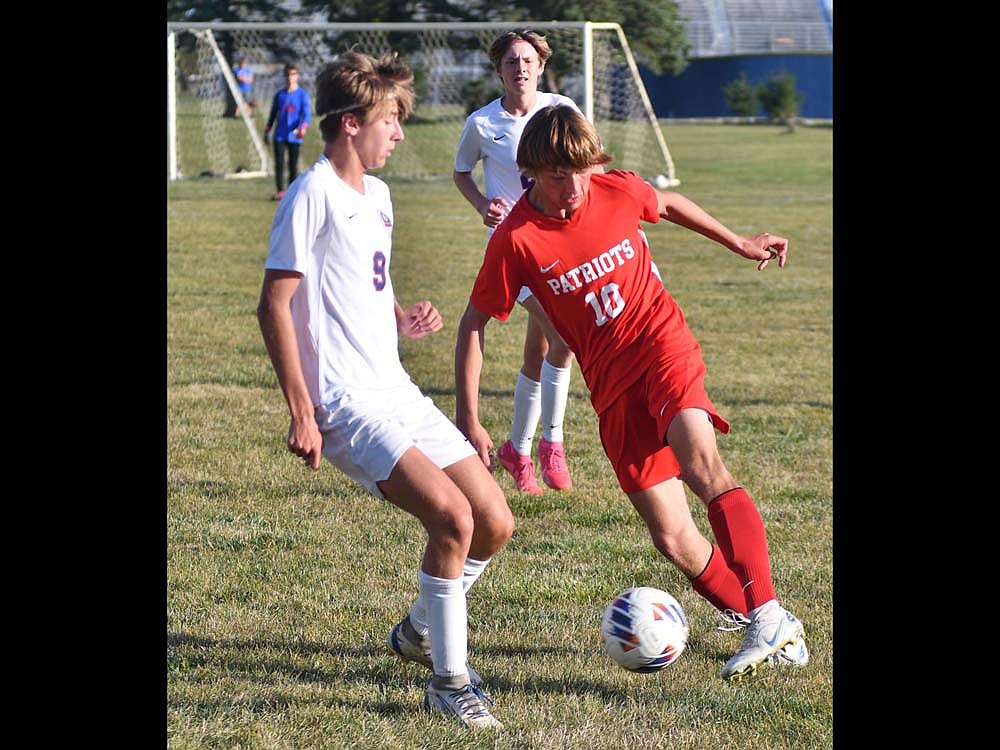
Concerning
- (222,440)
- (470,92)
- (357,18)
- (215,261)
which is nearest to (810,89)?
(357,18)

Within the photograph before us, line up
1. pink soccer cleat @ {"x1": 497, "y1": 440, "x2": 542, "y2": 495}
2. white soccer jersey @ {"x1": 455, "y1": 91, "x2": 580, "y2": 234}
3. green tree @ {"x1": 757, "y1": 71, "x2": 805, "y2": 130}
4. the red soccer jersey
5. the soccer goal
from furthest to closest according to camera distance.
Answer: green tree @ {"x1": 757, "y1": 71, "x2": 805, "y2": 130} < the soccer goal < white soccer jersey @ {"x1": 455, "y1": 91, "x2": 580, "y2": 234} < pink soccer cleat @ {"x1": 497, "y1": 440, "x2": 542, "y2": 495} < the red soccer jersey

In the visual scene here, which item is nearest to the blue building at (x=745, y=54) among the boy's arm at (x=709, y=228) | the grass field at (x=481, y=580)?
the grass field at (x=481, y=580)

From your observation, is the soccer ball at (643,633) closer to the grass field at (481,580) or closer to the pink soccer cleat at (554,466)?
the grass field at (481,580)

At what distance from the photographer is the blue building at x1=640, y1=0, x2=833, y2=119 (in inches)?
2729

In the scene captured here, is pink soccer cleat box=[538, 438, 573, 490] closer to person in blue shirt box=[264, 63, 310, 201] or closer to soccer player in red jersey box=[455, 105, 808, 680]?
soccer player in red jersey box=[455, 105, 808, 680]

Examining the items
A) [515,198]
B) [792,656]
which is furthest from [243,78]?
[792,656]

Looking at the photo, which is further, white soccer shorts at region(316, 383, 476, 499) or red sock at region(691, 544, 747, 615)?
red sock at region(691, 544, 747, 615)

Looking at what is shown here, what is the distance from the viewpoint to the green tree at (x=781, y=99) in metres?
60.1

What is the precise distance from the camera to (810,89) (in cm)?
6906

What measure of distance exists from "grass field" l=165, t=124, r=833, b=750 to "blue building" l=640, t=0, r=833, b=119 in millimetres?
59336

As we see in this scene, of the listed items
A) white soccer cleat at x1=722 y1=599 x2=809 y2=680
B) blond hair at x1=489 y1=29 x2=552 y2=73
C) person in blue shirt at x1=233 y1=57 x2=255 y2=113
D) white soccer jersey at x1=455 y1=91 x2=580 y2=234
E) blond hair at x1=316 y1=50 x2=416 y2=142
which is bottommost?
white soccer cleat at x1=722 y1=599 x2=809 y2=680

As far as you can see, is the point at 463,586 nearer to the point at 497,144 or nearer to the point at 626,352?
the point at 626,352

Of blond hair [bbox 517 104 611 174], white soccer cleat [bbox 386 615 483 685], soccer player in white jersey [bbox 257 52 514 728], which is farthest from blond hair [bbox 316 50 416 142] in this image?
white soccer cleat [bbox 386 615 483 685]
